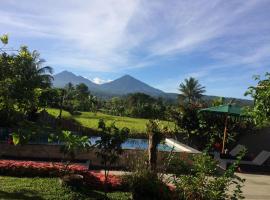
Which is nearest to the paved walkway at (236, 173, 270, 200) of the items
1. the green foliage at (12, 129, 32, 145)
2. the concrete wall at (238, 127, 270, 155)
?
the concrete wall at (238, 127, 270, 155)

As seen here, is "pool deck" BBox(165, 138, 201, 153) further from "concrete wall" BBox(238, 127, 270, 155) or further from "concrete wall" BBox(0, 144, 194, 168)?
"concrete wall" BBox(238, 127, 270, 155)

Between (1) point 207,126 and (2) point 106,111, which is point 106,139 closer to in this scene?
(1) point 207,126

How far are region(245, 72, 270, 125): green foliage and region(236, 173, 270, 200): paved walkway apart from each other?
4.20 meters

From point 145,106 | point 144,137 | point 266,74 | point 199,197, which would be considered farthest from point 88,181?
point 145,106

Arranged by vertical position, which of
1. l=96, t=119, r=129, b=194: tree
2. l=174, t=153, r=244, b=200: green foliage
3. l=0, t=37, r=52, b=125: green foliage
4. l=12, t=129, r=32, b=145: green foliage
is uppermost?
l=0, t=37, r=52, b=125: green foliage

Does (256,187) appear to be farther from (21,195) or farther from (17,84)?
(17,84)

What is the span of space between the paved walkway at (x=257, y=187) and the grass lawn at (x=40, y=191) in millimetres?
4497

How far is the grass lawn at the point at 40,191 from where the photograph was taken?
31.6 feet

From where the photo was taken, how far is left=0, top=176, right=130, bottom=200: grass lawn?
964 cm

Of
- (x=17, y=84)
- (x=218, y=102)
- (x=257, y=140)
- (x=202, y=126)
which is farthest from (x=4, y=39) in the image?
(x=218, y=102)

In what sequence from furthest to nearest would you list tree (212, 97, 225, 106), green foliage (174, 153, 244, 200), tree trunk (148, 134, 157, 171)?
1. tree (212, 97, 225, 106)
2. tree trunk (148, 134, 157, 171)
3. green foliage (174, 153, 244, 200)

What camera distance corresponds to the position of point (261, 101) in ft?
28.9

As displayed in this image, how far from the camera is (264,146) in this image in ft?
67.3

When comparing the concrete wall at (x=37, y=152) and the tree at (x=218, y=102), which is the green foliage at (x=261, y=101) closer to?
the concrete wall at (x=37, y=152)
